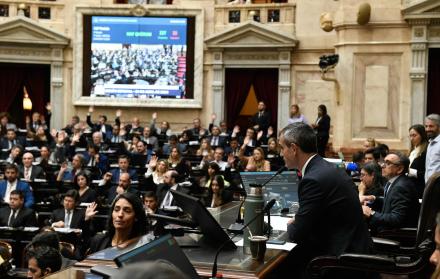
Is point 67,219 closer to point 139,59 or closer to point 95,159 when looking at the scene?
point 95,159

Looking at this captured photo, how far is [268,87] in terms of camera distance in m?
18.9

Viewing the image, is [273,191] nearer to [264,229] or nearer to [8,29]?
[264,229]

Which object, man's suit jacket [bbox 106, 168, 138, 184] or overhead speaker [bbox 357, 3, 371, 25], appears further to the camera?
overhead speaker [bbox 357, 3, 371, 25]

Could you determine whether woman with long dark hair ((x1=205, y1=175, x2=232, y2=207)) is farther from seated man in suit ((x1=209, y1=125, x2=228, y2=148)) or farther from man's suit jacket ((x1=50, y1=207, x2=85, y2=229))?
seated man in suit ((x1=209, y1=125, x2=228, y2=148))

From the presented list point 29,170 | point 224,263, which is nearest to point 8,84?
point 29,170

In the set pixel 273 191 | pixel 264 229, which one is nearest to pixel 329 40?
pixel 273 191

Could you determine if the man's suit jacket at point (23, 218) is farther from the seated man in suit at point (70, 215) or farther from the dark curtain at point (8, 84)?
the dark curtain at point (8, 84)

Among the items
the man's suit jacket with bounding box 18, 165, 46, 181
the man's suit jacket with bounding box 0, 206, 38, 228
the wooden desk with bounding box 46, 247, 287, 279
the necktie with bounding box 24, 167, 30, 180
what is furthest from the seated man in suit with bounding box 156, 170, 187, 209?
the wooden desk with bounding box 46, 247, 287, 279

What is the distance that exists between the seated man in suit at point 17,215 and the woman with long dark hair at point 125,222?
4.78m

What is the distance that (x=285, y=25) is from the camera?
18.1 metres

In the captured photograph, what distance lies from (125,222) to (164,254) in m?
1.37

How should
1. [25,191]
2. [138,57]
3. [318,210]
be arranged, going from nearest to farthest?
[318,210], [25,191], [138,57]

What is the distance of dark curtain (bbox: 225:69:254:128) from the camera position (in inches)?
748

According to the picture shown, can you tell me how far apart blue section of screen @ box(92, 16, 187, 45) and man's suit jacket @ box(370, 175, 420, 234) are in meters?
13.7
